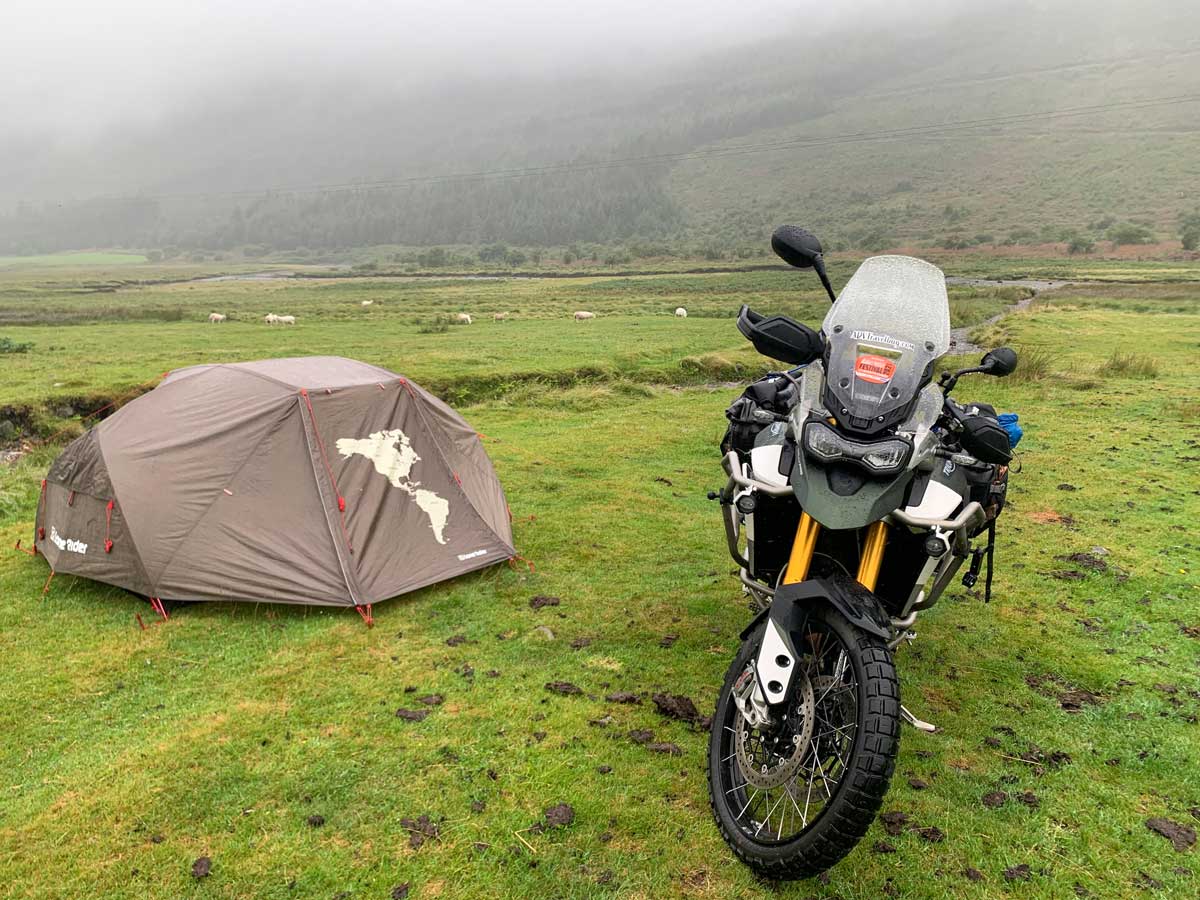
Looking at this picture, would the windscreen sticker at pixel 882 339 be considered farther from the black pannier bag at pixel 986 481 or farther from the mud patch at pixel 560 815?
the mud patch at pixel 560 815

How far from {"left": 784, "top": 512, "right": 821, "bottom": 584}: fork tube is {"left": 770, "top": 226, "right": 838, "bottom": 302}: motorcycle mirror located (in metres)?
1.34

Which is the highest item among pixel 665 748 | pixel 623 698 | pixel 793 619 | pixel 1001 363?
pixel 1001 363

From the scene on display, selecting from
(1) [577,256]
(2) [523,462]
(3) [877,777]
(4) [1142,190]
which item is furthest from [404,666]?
(4) [1142,190]

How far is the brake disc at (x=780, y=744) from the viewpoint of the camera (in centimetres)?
342

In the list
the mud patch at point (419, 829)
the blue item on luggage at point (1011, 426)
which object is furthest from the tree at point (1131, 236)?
the mud patch at point (419, 829)

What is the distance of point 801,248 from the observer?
4297 millimetres

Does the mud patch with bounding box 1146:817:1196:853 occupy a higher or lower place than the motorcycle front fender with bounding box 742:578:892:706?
lower

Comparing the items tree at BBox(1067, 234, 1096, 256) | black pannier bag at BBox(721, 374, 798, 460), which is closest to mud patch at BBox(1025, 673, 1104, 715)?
black pannier bag at BBox(721, 374, 798, 460)

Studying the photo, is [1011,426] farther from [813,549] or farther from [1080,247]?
[1080,247]

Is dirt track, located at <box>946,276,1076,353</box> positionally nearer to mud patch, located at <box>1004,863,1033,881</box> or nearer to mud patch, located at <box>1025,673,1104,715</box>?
mud patch, located at <box>1025,673,1104,715</box>

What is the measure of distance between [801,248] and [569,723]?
11.4ft

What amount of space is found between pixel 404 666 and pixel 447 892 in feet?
8.38

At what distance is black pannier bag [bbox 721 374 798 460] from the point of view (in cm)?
509

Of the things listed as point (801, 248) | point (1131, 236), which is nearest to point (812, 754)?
point (801, 248)
